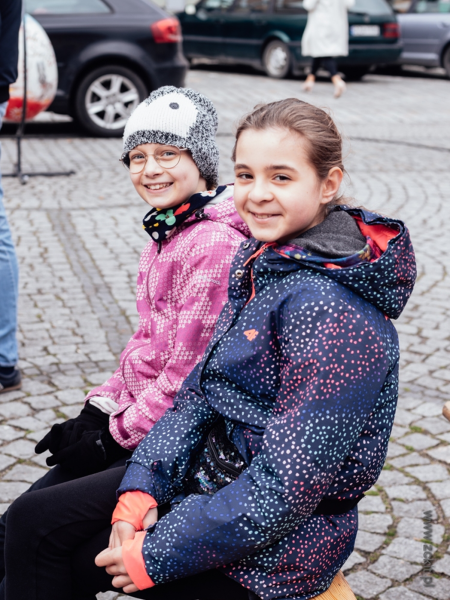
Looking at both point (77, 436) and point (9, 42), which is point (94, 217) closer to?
point (9, 42)

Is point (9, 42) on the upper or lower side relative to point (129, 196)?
upper

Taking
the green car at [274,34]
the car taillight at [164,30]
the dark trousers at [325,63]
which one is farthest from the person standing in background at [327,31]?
the car taillight at [164,30]

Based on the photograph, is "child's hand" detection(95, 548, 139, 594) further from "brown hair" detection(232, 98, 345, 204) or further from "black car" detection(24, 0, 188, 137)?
"black car" detection(24, 0, 188, 137)

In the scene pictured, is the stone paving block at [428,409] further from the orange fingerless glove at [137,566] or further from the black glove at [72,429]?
the orange fingerless glove at [137,566]

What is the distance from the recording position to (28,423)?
3.93 metres

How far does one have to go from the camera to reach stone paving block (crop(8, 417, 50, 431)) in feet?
12.8

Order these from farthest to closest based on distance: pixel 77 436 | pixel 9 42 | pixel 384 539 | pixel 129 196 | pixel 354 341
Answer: pixel 129 196, pixel 9 42, pixel 384 539, pixel 77 436, pixel 354 341

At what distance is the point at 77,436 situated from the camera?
2.38m

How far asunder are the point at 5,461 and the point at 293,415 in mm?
2135

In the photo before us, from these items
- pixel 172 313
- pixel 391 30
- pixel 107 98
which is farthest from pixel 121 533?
pixel 391 30

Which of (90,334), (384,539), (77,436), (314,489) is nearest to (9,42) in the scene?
(90,334)

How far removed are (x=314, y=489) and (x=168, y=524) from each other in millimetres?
323

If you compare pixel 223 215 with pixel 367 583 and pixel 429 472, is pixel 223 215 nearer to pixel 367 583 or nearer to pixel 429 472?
pixel 367 583

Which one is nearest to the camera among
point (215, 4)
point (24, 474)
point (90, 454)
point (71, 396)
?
point (90, 454)
